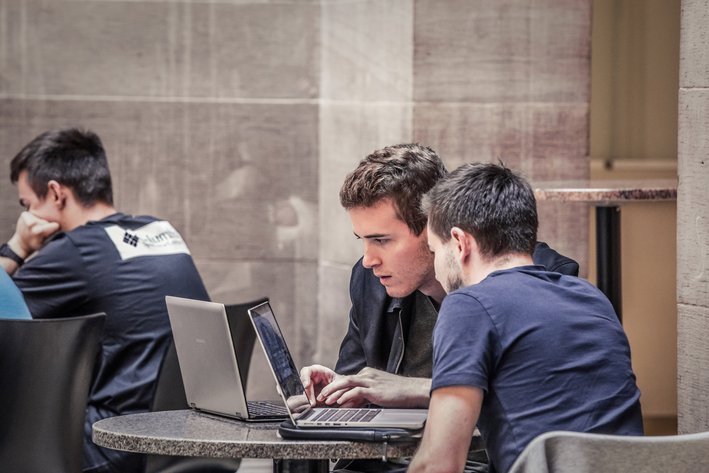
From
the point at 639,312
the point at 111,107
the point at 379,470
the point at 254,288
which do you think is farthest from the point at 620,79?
the point at 379,470

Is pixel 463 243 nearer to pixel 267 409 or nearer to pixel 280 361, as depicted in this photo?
pixel 280 361

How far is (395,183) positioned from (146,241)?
1.24 m

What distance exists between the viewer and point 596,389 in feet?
7.06

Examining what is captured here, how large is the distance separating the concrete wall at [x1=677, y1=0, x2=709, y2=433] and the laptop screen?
1072mm

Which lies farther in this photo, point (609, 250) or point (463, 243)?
point (609, 250)

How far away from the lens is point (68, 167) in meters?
4.10

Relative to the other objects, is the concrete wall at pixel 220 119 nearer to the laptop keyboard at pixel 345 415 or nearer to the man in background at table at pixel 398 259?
the man in background at table at pixel 398 259

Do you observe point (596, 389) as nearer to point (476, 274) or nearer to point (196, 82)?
point (476, 274)

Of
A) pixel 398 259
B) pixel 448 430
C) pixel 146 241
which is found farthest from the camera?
pixel 146 241

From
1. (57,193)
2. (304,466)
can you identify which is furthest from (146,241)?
(304,466)

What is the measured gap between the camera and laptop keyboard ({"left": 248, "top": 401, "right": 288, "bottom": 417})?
2.56m

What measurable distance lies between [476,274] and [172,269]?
1711 mm

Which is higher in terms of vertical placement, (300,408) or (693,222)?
(693,222)

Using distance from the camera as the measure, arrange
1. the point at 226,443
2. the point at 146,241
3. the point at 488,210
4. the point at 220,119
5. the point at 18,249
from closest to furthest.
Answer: the point at 226,443, the point at 488,210, the point at 146,241, the point at 18,249, the point at 220,119
